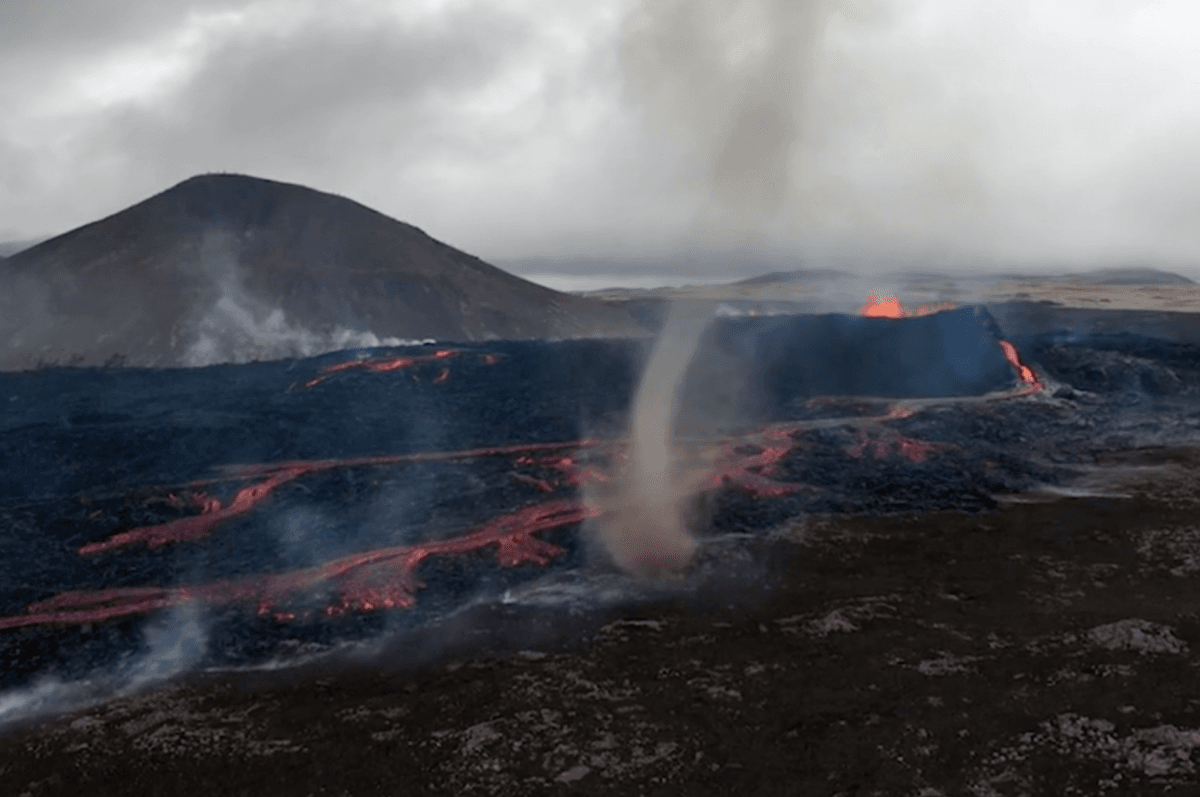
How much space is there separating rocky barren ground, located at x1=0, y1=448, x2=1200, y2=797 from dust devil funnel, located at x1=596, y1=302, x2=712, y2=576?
260 centimetres

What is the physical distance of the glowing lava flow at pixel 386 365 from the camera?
44338mm

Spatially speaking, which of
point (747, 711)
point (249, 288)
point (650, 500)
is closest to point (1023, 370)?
point (650, 500)

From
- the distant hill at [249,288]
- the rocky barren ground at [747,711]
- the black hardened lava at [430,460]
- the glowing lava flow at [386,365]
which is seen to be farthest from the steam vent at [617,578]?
the distant hill at [249,288]

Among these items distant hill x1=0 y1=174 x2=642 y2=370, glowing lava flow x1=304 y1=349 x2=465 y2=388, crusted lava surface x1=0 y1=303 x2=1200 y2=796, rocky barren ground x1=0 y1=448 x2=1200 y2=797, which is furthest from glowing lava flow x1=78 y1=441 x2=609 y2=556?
distant hill x1=0 y1=174 x2=642 y2=370

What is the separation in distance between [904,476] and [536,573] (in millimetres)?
13381

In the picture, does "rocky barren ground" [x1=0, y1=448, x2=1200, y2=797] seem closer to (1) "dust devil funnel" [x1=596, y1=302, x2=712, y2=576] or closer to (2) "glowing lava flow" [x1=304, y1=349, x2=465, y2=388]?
(1) "dust devil funnel" [x1=596, y1=302, x2=712, y2=576]

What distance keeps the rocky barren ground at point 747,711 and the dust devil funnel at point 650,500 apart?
2.60m

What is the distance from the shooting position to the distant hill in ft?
210

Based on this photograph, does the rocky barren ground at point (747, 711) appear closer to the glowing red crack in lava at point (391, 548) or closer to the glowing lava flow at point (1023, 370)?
the glowing red crack in lava at point (391, 548)

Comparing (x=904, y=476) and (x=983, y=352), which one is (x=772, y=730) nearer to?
(x=904, y=476)

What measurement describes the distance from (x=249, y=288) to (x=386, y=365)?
31616 millimetres

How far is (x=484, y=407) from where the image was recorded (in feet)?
125

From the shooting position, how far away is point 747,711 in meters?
11.4

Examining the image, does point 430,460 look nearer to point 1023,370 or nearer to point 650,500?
point 650,500
